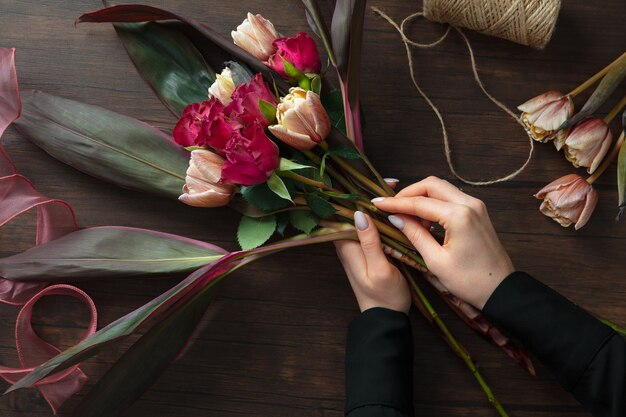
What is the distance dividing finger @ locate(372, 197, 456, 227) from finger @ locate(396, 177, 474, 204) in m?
0.02

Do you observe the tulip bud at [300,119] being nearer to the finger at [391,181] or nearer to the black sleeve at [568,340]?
the finger at [391,181]

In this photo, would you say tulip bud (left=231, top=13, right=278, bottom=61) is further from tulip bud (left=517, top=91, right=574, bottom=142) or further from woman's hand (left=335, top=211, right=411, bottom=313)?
tulip bud (left=517, top=91, right=574, bottom=142)

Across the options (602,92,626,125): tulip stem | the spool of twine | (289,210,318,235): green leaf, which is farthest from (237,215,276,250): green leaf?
(602,92,626,125): tulip stem

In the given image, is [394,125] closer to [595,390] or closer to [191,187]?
[191,187]

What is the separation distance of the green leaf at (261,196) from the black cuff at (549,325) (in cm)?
32

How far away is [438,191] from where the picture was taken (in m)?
0.85

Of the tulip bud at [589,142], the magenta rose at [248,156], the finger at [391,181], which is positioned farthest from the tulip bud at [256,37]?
the tulip bud at [589,142]

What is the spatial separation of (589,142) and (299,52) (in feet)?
1.57

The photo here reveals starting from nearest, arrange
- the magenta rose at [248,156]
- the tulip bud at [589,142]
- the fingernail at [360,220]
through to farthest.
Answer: the magenta rose at [248,156]
the fingernail at [360,220]
the tulip bud at [589,142]

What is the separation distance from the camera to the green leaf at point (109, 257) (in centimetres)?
85

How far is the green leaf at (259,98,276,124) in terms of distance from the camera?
2.55ft

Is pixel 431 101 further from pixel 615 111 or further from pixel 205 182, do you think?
pixel 205 182

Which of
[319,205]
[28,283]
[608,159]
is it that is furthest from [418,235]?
[28,283]

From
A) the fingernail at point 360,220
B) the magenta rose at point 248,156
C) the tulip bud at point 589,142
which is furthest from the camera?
the tulip bud at point 589,142
